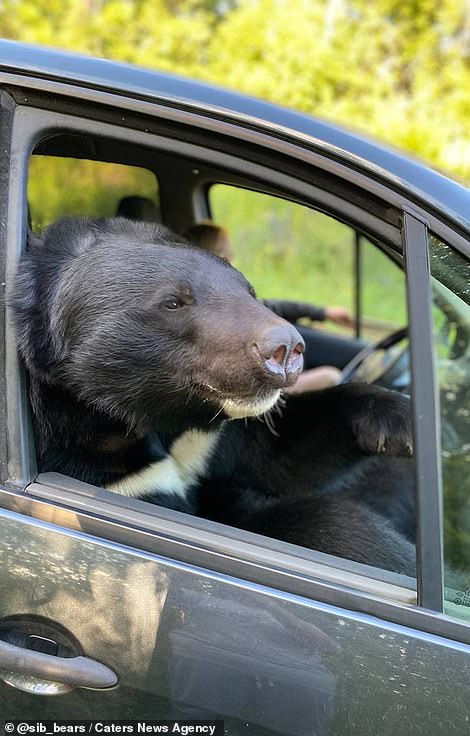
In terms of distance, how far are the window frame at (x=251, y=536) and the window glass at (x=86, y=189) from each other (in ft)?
1.44

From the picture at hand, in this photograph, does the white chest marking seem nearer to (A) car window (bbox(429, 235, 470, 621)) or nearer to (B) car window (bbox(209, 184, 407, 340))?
(A) car window (bbox(429, 235, 470, 621))

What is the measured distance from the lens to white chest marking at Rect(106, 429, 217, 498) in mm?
1972

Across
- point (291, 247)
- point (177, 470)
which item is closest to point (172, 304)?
point (177, 470)

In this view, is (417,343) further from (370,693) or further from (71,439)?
(71,439)

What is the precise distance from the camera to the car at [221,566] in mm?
1312

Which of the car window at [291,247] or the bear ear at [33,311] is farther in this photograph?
the car window at [291,247]

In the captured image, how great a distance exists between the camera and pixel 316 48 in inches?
480

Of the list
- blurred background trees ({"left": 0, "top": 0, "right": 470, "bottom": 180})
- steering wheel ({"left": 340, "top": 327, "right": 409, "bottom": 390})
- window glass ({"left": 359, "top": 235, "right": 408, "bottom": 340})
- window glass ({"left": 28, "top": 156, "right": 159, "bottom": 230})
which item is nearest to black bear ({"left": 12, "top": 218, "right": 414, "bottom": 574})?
window glass ({"left": 28, "top": 156, "right": 159, "bottom": 230})

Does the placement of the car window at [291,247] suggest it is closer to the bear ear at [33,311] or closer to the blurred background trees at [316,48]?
the blurred background trees at [316,48]

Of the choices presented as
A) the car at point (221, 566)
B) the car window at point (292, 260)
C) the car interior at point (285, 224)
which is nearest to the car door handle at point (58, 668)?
the car at point (221, 566)

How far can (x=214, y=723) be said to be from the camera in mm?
1371

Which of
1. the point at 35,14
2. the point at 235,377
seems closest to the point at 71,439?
the point at 235,377

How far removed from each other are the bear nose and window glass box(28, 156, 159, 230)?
76 centimetres

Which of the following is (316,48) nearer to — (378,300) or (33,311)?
(378,300)
